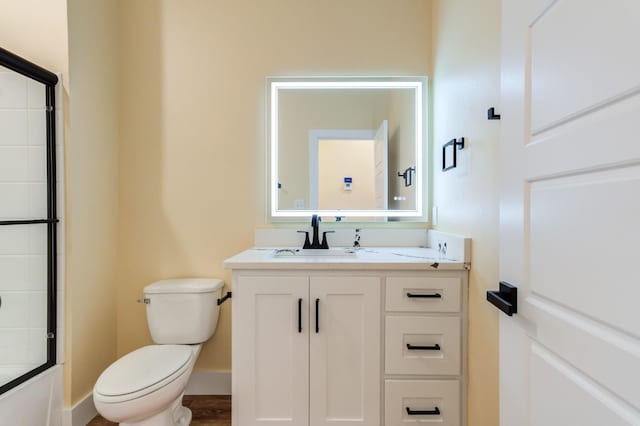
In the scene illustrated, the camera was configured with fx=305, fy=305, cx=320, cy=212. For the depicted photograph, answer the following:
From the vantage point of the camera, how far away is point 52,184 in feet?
5.11

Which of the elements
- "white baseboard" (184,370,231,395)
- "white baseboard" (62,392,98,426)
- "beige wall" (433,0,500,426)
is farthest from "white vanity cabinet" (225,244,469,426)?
"white baseboard" (62,392,98,426)

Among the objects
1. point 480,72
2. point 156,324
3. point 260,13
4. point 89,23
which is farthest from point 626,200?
point 89,23

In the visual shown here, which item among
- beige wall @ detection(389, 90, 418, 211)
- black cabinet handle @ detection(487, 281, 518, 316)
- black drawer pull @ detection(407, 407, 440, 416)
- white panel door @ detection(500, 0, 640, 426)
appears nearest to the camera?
white panel door @ detection(500, 0, 640, 426)

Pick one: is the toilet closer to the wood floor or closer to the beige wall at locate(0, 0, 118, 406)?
the wood floor

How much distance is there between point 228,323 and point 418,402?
1190 mm

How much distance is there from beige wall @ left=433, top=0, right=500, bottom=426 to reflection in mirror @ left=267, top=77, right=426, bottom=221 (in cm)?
34

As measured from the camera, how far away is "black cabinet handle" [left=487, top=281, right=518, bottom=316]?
81 centimetres

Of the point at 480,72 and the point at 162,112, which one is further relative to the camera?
the point at 162,112

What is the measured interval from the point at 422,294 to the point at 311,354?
59 cm

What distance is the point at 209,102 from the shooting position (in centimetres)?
197

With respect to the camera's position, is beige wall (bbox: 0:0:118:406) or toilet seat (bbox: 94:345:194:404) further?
beige wall (bbox: 0:0:118:406)

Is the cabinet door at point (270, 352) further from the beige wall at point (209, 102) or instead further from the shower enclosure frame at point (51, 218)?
the shower enclosure frame at point (51, 218)

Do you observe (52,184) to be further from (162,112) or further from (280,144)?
(280,144)

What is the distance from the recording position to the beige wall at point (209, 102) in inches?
77.1
